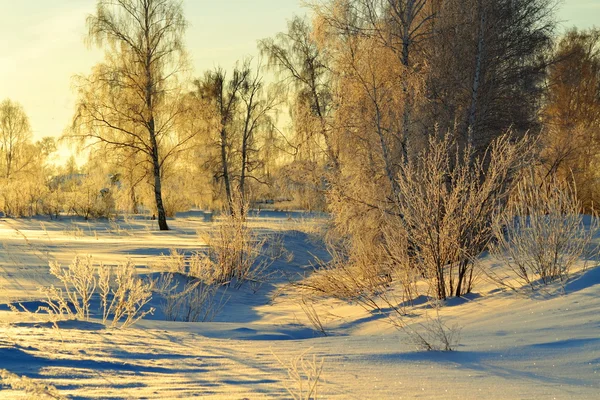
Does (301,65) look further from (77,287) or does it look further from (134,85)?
(77,287)

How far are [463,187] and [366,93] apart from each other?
185 inches

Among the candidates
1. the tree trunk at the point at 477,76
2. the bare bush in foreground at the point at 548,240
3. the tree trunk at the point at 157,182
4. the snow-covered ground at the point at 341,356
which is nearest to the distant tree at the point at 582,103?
the tree trunk at the point at 477,76

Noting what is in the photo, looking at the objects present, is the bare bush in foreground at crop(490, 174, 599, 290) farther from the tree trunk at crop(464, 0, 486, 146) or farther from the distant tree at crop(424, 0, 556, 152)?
the tree trunk at crop(464, 0, 486, 146)

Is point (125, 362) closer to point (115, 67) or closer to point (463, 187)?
point (463, 187)

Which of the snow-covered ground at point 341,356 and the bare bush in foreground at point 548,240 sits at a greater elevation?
the bare bush in foreground at point 548,240

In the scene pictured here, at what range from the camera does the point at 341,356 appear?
4.37 meters

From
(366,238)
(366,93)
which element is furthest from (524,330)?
(366,93)

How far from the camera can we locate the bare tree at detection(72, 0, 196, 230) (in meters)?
21.3

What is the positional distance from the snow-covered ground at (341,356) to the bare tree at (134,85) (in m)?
14.8

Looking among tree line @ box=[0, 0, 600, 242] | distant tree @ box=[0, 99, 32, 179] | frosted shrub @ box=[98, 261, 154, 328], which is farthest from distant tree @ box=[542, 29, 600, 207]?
distant tree @ box=[0, 99, 32, 179]

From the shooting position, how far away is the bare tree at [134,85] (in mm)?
21297

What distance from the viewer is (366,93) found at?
11.5 metres

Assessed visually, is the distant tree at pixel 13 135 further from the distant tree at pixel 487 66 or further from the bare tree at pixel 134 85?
the distant tree at pixel 487 66

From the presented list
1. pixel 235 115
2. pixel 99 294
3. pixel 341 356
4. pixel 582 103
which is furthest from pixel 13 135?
pixel 341 356
